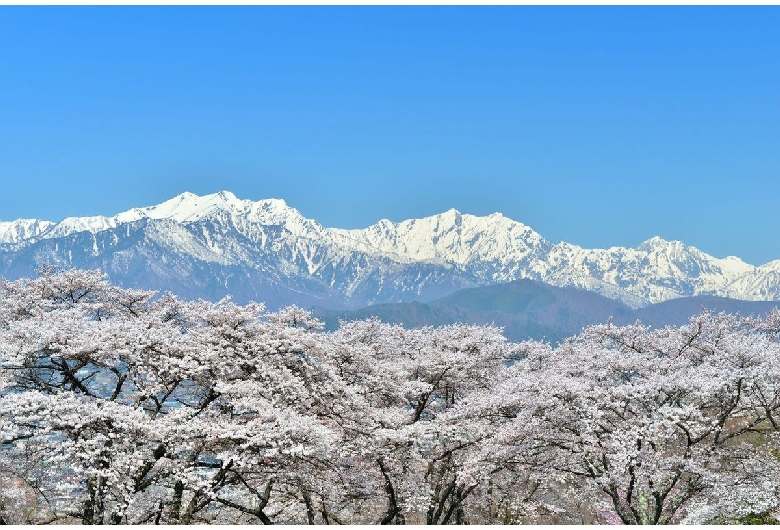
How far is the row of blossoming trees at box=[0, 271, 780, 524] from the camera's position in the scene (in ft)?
57.0

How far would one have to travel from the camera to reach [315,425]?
18016 mm

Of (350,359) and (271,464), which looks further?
(350,359)

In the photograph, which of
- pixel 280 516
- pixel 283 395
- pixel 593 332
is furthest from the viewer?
pixel 593 332

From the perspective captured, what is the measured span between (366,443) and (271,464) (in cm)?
304

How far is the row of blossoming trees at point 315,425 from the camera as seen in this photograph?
57.0 feet

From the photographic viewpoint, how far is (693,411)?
1833 cm

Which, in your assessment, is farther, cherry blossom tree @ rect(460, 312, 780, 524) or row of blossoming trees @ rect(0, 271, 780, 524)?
cherry blossom tree @ rect(460, 312, 780, 524)

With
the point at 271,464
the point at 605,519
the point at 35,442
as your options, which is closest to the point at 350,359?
the point at 271,464

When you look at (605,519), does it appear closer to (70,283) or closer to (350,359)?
(350,359)

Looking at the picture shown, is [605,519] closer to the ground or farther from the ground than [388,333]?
closer to the ground

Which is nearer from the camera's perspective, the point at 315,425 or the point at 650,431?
the point at 315,425

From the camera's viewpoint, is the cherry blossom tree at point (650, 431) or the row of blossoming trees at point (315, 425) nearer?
the row of blossoming trees at point (315, 425)

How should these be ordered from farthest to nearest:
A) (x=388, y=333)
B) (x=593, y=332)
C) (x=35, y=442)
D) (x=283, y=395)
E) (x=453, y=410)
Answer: (x=388, y=333) < (x=593, y=332) < (x=453, y=410) < (x=283, y=395) < (x=35, y=442)

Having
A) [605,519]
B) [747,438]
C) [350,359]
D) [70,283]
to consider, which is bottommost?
[605,519]
